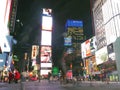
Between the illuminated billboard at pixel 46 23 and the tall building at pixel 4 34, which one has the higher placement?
the illuminated billboard at pixel 46 23

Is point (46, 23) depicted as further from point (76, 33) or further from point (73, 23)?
point (73, 23)


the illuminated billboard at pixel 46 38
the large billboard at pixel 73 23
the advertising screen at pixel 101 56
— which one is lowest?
the advertising screen at pixel 101 56

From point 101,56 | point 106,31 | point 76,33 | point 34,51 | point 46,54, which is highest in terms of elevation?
point 76,33

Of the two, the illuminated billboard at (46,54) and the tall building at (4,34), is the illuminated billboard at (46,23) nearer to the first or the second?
the illuminated billboard at (46,54)

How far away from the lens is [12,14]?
166ft

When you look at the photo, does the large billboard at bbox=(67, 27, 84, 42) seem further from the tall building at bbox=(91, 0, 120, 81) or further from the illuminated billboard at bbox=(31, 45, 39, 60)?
the tall building at bbox=(91, 0, 120, 81)

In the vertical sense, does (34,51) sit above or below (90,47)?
above

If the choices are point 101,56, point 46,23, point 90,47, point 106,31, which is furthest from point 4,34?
point 90,47

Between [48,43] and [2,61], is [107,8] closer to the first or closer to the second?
[48,43]

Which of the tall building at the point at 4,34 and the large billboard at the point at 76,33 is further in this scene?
the large billboard at the point at 76,33

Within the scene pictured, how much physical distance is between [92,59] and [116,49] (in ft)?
260

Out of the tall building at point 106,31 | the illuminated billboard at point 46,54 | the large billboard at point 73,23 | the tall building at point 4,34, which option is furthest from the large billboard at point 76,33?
the tall building at point 4,34

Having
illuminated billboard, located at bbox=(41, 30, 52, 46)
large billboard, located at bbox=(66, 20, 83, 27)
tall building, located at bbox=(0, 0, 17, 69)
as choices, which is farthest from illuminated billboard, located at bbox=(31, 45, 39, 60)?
tall building, located at bbox=(0, 0, 17, 69)

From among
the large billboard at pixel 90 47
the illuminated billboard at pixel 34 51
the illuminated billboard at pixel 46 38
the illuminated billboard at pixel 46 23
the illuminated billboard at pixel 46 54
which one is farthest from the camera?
the illuminated billboard at pixel 34 51
